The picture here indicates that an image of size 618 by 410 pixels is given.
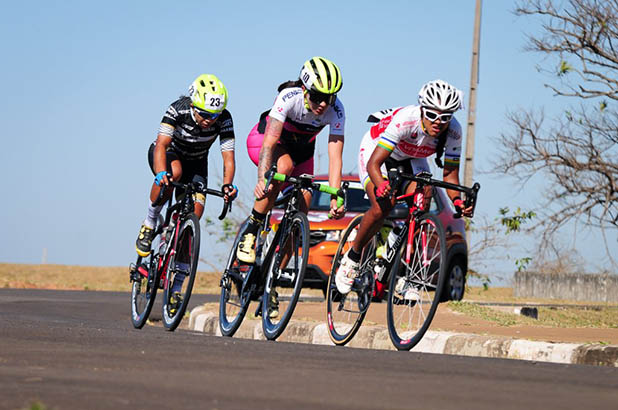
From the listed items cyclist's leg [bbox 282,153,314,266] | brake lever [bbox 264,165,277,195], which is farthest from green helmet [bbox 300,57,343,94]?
cyclist's leg [bbox 282,153,314,266]

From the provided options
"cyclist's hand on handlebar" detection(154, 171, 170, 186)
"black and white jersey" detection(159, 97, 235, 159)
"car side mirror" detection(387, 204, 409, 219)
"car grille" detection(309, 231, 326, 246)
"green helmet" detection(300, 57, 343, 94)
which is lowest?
"car grille" detection(309, 231, 326, 246)

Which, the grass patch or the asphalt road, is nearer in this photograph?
the asphalt road

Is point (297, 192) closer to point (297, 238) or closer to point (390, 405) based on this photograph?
point (297, 238)

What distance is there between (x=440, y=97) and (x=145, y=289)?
405cm

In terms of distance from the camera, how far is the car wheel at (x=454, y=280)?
15216 mm

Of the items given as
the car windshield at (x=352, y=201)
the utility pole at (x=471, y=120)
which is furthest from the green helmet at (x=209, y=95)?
the utility pole at (x=471, y=120)

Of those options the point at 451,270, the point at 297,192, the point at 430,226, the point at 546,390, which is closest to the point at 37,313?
the point at 451,270

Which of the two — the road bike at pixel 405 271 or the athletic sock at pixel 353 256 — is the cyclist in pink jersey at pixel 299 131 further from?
the road bike at pixel 405 271

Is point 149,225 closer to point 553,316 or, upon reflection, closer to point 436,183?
point 436,183

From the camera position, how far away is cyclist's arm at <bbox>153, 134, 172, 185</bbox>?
32.2ft

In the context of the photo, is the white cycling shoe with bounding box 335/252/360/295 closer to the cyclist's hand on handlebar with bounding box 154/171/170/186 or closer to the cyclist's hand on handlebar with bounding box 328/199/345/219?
the cyclist's hand on handlebar with bounding box 328/199/345/219

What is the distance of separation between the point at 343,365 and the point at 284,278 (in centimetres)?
306

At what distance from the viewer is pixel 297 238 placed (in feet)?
29.1

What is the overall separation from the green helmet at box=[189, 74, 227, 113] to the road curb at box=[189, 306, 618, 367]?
246 cm
